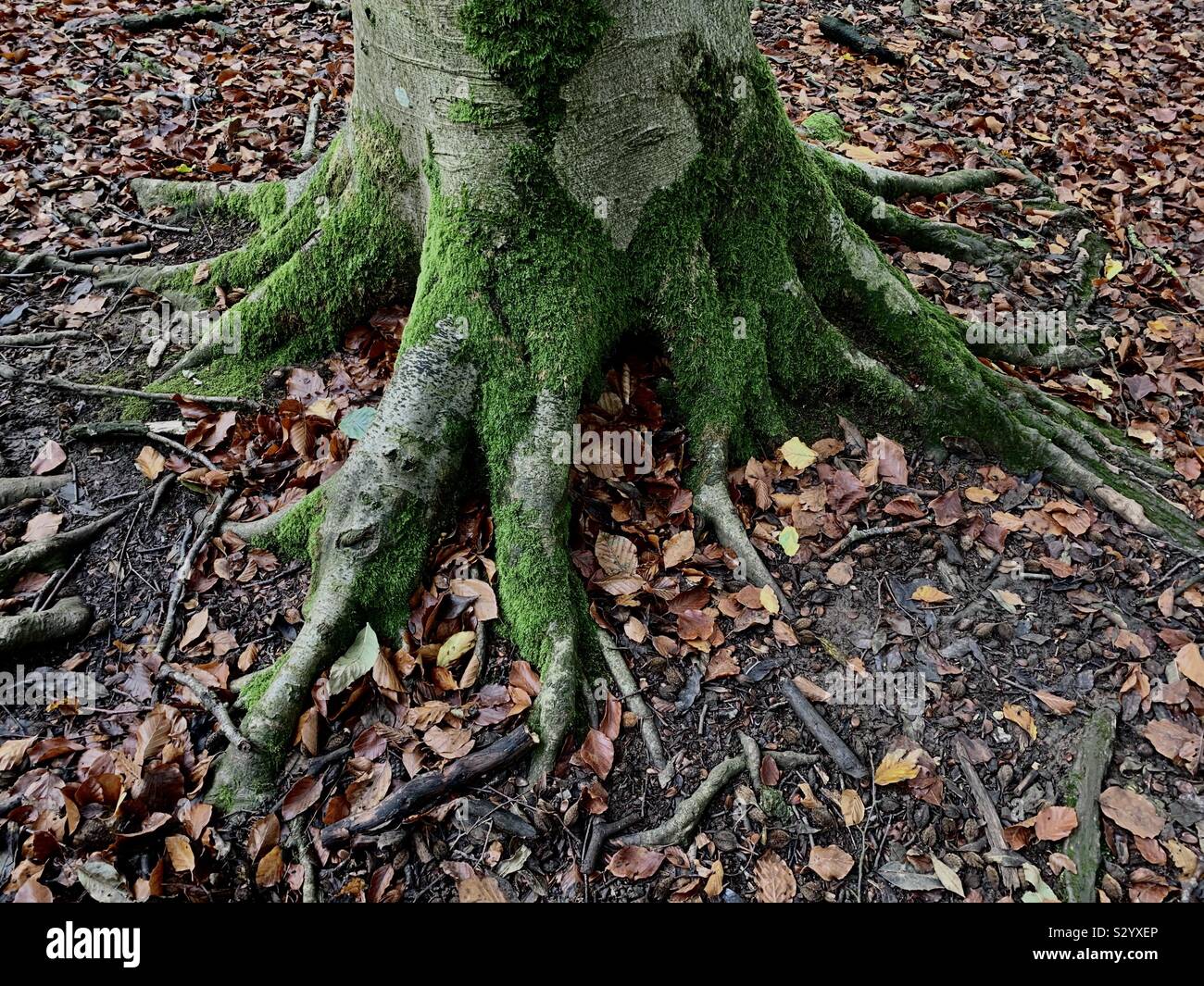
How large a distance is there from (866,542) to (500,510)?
1.71 m

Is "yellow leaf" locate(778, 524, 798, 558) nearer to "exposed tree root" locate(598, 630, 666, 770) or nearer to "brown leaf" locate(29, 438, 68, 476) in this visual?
"exposed tree root" locate(598, 630, 666, 770)

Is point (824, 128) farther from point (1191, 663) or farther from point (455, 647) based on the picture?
point (455, 647)

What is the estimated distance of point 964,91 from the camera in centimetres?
755

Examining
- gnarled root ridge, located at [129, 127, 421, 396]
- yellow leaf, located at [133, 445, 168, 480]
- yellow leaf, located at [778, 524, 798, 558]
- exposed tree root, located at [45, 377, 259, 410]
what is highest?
gnarled root ridge, located at [129, 127, 421, 396]

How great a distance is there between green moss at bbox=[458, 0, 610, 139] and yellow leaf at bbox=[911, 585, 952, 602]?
2603mm

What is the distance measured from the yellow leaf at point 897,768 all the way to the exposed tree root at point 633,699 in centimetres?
83

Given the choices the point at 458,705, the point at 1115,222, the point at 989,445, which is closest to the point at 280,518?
the point at 458,705

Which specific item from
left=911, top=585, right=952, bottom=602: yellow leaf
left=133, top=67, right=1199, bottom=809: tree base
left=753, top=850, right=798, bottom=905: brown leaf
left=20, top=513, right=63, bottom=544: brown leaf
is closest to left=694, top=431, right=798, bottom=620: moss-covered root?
left=133, top=67, right=1199, bottom=809: tree base

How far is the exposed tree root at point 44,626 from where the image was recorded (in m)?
3.21

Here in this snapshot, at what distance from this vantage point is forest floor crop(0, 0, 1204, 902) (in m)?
2.80

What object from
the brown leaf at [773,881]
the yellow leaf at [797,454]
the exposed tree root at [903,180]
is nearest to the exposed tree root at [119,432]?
the yellow leaf at [797,454]

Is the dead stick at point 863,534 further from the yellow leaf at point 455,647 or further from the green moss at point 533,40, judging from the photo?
the green moss at point 533,40

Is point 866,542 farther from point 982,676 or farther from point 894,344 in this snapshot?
point 894,344
